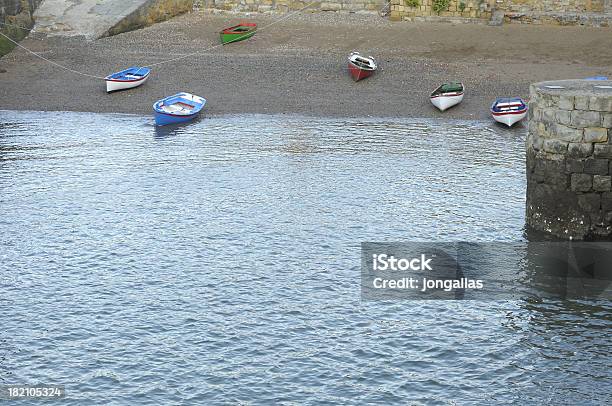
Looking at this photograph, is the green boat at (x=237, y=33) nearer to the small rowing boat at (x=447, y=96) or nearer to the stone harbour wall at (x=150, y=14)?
the stone harbour wall at (x=150, y=14)

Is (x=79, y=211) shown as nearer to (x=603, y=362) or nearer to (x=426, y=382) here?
(x=426, y=382)

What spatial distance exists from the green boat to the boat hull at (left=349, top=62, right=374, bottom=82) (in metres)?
7.06

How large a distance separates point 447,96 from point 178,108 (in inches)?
452

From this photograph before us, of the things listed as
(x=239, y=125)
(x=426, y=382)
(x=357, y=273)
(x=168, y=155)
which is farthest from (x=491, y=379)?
(x=239, y=125)

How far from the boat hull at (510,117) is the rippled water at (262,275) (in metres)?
0.63

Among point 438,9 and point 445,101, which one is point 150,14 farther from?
point 445,101

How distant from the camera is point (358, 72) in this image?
153 feet

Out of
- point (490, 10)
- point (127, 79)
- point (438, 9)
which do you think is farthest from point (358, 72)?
point (127, 79)

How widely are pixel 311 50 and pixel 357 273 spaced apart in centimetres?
2515

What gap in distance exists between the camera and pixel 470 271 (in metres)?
26.7

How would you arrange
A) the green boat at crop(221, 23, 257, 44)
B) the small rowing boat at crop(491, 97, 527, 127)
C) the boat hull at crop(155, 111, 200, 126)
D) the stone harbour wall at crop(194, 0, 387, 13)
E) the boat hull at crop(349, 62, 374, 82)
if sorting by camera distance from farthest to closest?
the stone harbour wall at crop(194, 0, 387, 13)
the green boat at crop(221, 23, 257, 44)
the boat hull at crop(349, 62, 374, 82)
the boat hull at crop(155, 111, 200, 126)
the small rowing boat at crop(491, 97, 527, 127)

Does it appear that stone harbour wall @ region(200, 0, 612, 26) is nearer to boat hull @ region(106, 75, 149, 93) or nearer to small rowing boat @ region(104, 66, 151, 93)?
small rowing boat @ region(104, 66, 151, 93)

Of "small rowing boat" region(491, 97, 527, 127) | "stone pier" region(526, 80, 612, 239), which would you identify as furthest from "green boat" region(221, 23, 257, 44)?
"stone pier" region(526, 80, 612, 239)

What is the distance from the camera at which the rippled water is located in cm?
2134
